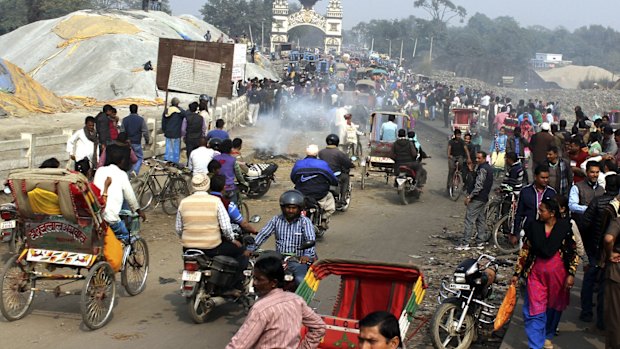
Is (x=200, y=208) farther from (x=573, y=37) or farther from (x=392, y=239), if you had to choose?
(x=573, y=37)

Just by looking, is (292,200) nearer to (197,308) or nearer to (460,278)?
(197,308)

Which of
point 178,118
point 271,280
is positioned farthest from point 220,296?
point 178,118

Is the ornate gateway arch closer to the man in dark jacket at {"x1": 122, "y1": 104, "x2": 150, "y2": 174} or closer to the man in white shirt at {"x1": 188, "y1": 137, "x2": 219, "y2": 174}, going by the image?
the man in dark jacket at {"x1": 122, "y1": 104, "x2": 150, "y2": 174}

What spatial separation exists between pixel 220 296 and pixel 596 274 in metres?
4.10

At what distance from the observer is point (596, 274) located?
888 centimetres

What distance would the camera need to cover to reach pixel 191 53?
20125 mm

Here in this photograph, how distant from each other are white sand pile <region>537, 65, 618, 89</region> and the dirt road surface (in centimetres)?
7146

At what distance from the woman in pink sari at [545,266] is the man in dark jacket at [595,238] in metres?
0.62

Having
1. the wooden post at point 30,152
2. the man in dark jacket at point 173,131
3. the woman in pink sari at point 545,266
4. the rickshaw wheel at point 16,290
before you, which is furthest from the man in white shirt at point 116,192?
the man in dark jacket at point 173,131

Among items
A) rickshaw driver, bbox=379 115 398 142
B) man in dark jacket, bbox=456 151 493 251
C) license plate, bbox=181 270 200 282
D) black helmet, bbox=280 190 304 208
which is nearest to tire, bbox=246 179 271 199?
rickshaw driver, bbox=379 115 398 142

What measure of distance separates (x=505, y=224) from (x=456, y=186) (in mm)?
4889

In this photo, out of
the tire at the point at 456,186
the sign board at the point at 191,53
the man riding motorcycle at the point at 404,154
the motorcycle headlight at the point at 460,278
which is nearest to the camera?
the motorcycle headlight at the point at 460,278

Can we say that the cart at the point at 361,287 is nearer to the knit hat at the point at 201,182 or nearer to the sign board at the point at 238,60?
the knit hat at the point at 201,182

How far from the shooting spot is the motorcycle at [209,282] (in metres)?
7.87
